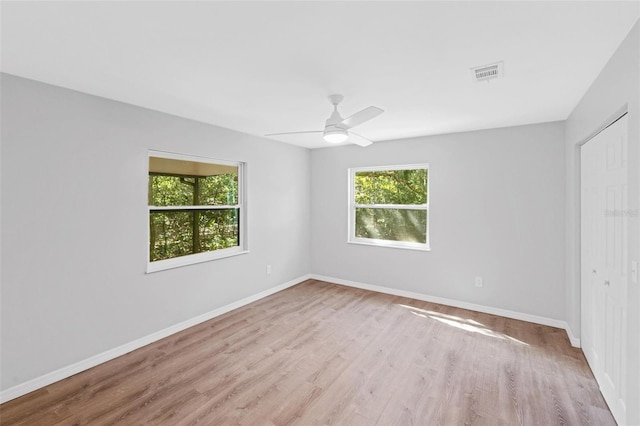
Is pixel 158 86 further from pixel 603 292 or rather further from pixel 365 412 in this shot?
pixel 603 292

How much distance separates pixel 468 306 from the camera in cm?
405

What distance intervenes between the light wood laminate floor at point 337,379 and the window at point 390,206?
138 cm

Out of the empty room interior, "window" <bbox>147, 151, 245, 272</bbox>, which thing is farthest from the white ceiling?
"window" <bbox>147, 151, 245, 272</bbox>

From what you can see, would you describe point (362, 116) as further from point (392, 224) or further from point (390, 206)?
point (392, 224)

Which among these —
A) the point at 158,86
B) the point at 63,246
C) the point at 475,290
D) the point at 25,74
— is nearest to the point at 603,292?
the point at 475,290

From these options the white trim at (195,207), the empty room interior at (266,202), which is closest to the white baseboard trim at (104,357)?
the empty room interior at (266,202)

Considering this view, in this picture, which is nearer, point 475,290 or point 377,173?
point 475,290

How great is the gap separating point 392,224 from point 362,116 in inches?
105

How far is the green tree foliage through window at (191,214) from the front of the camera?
10.7ft

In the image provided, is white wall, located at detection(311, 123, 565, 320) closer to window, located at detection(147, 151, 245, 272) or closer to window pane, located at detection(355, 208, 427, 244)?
window pane, located at detection(355, 208, 427, 244)

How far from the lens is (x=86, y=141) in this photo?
2.63m

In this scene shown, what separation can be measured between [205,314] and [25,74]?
9.11 feet

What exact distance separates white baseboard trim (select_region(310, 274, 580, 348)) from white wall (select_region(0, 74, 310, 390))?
2.30 metres

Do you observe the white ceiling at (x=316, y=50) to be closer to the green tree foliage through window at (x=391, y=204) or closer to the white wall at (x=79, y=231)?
the white wall at (x=79, y=231)
